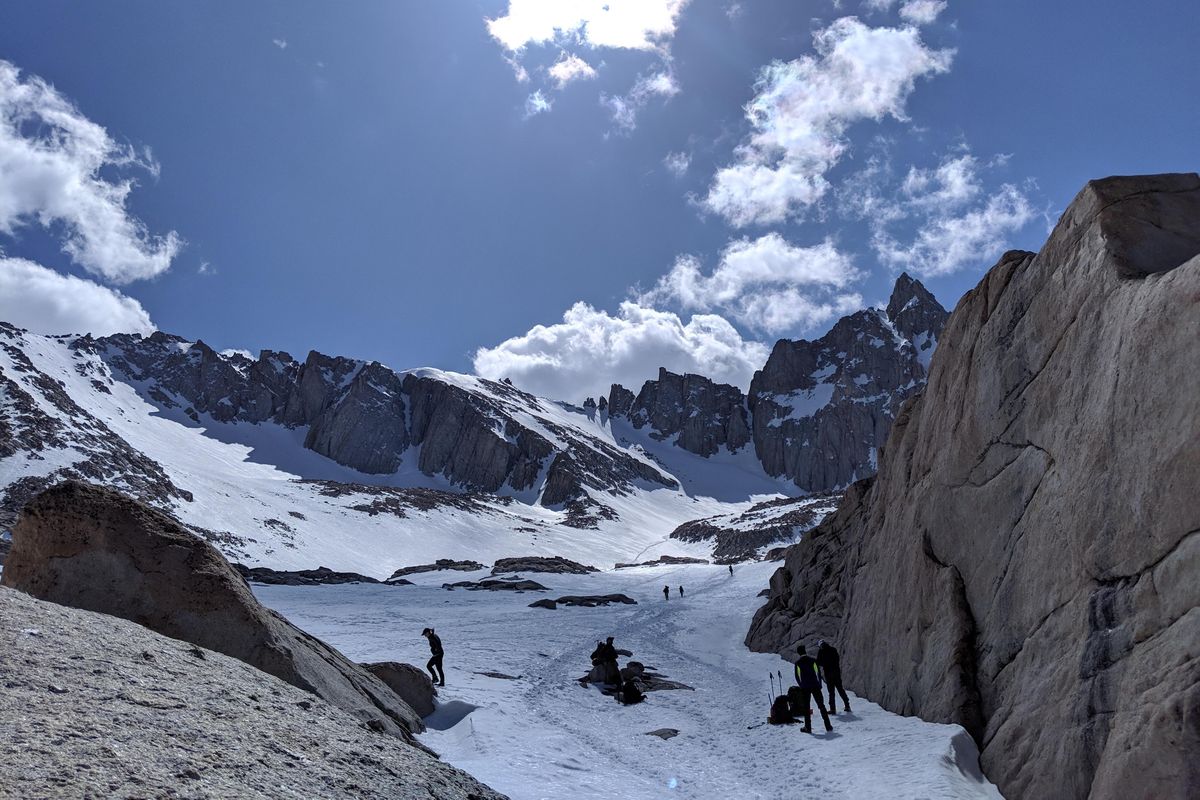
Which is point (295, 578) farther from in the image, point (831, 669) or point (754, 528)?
point (754, 528)

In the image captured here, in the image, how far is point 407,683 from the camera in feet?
53.7

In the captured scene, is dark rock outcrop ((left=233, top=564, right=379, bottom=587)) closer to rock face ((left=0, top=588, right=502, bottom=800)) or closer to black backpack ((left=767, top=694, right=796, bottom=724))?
black backpack ((left=767, top=694, right=796, bottom=724))

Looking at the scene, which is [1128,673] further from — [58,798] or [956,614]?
[58,798]

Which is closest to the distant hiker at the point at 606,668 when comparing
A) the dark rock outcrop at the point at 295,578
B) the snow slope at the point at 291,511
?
the dark rock outcrop at the point at 295,578

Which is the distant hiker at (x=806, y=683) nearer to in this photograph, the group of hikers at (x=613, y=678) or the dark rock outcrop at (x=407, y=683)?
the group of hikers at (x=613, y=678)

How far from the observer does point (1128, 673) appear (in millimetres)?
9203

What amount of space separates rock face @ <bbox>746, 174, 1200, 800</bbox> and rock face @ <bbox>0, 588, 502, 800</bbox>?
324 inches

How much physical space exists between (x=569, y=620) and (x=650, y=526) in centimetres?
14100

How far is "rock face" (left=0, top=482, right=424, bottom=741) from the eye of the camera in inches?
453

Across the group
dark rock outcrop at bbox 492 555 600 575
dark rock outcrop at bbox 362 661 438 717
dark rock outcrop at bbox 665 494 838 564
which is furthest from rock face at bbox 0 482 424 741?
dark rock outcrop at bbox 665 494 838 564

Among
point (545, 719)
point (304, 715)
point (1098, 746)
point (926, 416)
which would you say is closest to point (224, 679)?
point (304, 715)

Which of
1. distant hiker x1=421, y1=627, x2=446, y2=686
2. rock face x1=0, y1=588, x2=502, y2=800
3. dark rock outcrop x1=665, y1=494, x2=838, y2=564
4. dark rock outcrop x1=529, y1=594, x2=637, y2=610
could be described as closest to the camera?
rock face x1=0, y1=588, x2=502, y2=800

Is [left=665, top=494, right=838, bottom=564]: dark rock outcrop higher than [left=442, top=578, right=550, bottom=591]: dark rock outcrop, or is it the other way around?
[left=665, top=494, right=838, bottom=564]: dark rock outcrop

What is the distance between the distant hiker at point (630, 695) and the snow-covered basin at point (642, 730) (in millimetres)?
440
